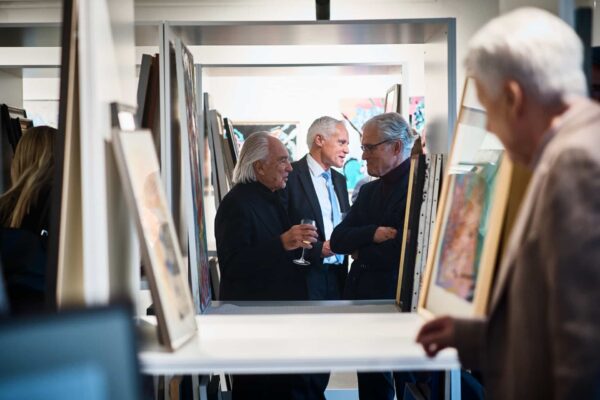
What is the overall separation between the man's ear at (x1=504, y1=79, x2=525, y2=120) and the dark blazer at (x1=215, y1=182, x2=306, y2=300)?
2429 mm

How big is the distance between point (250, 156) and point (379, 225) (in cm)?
86

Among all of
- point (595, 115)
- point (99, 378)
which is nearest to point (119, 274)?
point (99, 378)

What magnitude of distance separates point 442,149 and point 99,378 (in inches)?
75.3

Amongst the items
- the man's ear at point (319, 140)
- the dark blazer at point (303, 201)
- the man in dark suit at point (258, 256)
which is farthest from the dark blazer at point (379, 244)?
the man's ear at point (319, 140)

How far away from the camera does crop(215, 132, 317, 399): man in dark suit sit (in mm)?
3750

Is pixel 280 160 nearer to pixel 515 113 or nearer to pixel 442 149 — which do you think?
pixel 442 149

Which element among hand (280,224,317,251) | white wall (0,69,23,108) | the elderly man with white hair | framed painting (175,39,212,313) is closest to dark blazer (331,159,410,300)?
hand (280,224,317,251)

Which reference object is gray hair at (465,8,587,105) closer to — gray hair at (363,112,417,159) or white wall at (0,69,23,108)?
gray hair at (363,112,417,159)

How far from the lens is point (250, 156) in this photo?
4.09 m

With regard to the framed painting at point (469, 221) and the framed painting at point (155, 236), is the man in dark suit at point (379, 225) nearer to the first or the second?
the framed painting at point (469, 221)

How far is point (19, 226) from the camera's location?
2.92 metres

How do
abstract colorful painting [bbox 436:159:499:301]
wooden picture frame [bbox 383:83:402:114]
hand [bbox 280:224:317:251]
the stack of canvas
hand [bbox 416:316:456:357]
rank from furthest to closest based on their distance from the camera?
wooden picture frame [bbox 383:83:402:114], hand [bbox 280:224:317:251], the stack of canvas, abstract colorful painting [bbox 436:159:499:301], hand [bbox 416:316:456:357]

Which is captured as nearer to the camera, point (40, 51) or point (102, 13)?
point (102, 13)

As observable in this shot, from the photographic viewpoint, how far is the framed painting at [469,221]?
5.32 ft
